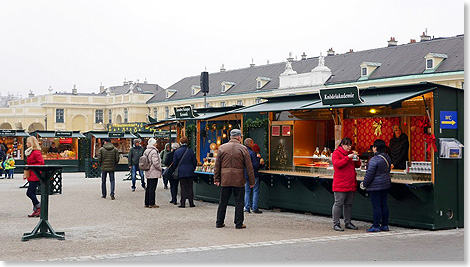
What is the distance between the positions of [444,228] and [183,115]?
9.53 meters

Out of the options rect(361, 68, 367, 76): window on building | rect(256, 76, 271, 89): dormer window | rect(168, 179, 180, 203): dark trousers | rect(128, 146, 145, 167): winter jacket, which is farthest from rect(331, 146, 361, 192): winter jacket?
rect(256, 76, 271, 89): dormer window

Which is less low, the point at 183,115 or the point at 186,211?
the point at 183,115

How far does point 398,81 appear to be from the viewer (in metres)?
58.6

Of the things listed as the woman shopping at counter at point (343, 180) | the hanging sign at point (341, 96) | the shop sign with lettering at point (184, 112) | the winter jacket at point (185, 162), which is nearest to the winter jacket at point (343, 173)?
the woman shopping at counter at point (343, 180)

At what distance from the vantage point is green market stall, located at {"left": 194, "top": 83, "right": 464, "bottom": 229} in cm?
1245

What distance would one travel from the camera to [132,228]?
12828mm

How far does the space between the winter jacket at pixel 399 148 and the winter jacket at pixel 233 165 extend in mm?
3293

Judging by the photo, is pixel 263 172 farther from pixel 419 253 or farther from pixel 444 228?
pixel 419 253

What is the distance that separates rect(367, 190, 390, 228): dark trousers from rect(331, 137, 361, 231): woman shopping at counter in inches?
19.4

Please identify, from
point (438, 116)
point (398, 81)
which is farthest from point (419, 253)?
point (398, 81)

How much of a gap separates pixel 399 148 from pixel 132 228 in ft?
19.0

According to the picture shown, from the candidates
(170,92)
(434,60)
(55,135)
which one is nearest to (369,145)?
(55,135)

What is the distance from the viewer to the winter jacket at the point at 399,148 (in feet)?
46.6

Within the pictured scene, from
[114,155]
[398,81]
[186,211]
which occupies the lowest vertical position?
[186,211]
